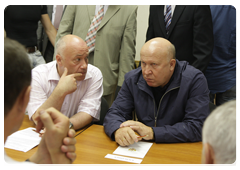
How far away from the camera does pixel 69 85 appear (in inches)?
74.8

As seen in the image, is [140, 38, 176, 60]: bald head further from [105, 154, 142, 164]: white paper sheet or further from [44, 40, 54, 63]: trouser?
[44, 40, 54, 63]: trouser

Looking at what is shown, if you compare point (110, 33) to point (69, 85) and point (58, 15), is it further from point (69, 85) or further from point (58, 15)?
point (69, 85)

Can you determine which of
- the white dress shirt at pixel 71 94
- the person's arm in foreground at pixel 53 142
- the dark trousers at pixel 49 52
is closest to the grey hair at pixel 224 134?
the person's arm in foreground at pixel 53 142

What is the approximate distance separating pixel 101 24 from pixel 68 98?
1.16 m

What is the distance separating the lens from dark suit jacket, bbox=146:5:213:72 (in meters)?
2.44

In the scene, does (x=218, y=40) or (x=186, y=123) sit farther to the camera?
(x=218, y=40)

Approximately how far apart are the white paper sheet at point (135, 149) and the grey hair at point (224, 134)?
705 millimetres

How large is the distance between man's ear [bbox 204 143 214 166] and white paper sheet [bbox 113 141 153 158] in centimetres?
64

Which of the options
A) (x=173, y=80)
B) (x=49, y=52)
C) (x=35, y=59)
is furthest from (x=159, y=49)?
(x=49, y=52)

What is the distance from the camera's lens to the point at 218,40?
2.58m

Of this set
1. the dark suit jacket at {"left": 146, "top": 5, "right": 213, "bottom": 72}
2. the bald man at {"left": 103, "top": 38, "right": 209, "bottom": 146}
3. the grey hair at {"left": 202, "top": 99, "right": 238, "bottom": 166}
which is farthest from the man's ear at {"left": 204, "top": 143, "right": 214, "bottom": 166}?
the dark suit jacket at {"left": 146, "top": 5, "right": 213, "bottom": 72}

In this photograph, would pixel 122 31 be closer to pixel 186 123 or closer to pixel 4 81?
pixel 186 123

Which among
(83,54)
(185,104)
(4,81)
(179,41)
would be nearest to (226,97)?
(179,41)

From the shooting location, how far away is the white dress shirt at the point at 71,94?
6.47ft
